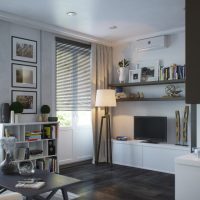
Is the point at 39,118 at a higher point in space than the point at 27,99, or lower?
lower

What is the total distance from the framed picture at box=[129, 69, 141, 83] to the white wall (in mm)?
195

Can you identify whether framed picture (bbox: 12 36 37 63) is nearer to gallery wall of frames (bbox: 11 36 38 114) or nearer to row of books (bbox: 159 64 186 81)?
gallery wall of frames (bbox: 11 36 38 114)

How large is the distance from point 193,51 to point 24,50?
11.3 feet

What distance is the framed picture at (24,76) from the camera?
450 cm

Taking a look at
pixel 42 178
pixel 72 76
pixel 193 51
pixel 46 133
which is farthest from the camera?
pixel 72 76

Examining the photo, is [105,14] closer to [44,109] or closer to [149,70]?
[149,70]

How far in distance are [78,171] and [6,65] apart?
2329 millimetres

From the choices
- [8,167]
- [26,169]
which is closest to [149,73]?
[26,169]

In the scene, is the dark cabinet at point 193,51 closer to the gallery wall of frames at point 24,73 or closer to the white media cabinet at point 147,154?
the white media cabinet at point 147,154

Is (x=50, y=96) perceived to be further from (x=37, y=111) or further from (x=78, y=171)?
(x=78, y=171)

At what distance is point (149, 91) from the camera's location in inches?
219

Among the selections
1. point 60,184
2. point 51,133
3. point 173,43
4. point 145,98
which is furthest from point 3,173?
point 173,43

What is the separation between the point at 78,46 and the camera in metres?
5.57

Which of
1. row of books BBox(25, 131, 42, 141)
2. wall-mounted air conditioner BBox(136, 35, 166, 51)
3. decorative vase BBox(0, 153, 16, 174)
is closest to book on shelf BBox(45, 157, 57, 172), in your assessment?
row of books BBox(25, 131, 42, 141)
